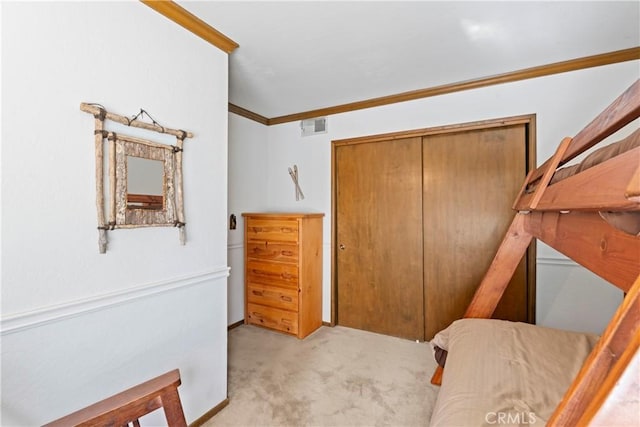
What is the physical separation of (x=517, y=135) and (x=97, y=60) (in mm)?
2864

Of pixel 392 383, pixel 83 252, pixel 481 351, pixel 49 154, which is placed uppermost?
pixel 49 154

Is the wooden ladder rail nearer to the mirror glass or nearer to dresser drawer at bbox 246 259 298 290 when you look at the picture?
the mirror glass

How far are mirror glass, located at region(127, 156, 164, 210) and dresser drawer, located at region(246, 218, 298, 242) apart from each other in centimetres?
148

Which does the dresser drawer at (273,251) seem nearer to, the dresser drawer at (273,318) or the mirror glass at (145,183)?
the dresser drawer at (273,318)

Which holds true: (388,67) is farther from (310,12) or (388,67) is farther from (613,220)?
(613,220)

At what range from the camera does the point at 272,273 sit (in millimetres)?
3084

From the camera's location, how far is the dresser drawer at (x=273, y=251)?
2939mm

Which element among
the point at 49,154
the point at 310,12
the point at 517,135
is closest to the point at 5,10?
the point at 49,154

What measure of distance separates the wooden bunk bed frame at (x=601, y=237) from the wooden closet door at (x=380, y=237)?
161 centimetres

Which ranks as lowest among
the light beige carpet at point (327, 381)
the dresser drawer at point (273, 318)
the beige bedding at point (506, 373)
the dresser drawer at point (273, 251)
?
the light beige carpet at point (327, 381)

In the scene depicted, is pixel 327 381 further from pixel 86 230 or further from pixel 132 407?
pixel 86 230

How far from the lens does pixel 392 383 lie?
217 centimetres

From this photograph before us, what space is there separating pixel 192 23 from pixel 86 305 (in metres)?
1.54

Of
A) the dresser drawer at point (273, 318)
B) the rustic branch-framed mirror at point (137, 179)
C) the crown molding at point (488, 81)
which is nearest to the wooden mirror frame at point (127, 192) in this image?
the rustic branch-framed mirror at point (137, 179)
